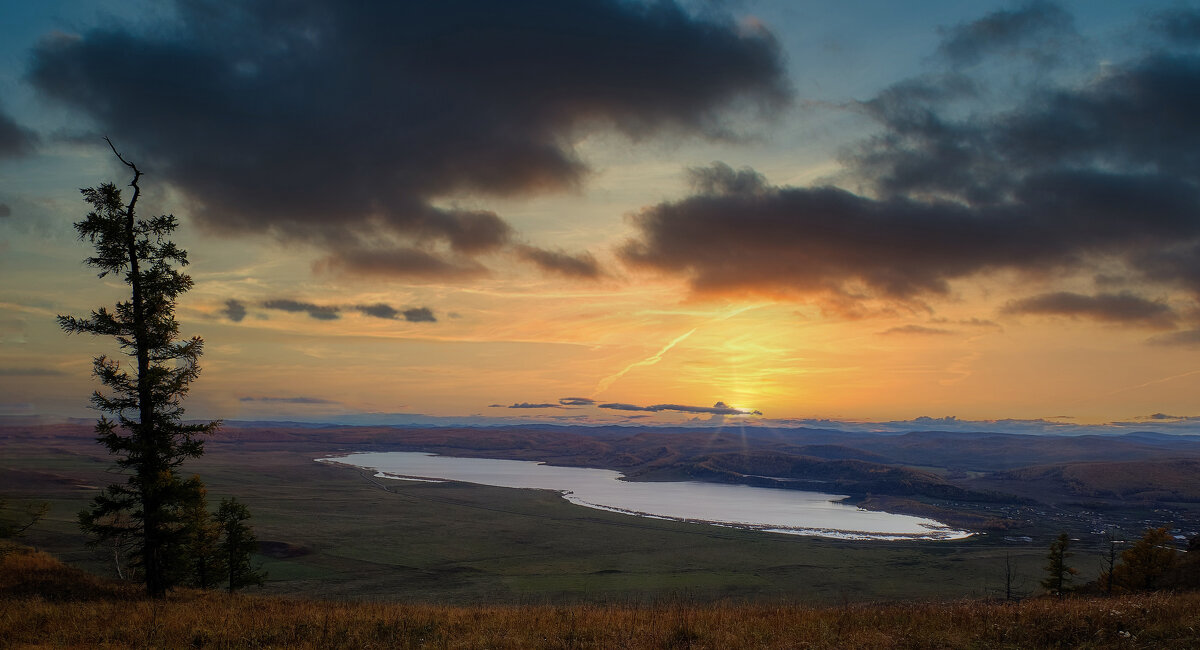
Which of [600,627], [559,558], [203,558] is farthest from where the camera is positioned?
[559,558]

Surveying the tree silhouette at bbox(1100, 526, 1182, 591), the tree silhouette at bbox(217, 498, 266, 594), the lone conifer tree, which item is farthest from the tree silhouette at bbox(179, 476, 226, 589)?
the tree silhouette at bbox(1100, 526, 1182, 591)

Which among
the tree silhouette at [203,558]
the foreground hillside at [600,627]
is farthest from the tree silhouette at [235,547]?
the foreground hillside at [600,627]

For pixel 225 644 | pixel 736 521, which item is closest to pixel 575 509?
pixel 736 521

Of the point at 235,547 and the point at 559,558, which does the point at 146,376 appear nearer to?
the point at 235,547

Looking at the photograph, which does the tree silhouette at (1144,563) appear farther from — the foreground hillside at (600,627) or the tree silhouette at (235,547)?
the tree silhouette at (235,547)

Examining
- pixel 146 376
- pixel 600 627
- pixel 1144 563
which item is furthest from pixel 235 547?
pixel 1144 563
